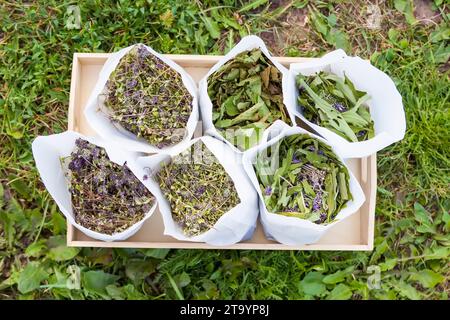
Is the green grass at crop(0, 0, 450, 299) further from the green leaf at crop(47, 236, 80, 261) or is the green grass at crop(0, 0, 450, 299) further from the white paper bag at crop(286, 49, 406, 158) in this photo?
the white paper bag at crop(286, 49, 406, 158)

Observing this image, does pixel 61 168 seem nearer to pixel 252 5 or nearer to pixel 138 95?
pixel 138 95

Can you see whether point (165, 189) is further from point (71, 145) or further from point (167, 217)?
point (71, 145)

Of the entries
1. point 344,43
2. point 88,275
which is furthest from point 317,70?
point 88,275

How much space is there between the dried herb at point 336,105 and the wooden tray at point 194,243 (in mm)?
146

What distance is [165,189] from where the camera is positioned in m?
1.40

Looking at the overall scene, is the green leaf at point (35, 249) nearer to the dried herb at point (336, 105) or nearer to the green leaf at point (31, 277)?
the green leaf at point (31, 277)

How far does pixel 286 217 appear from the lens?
51.1 inches

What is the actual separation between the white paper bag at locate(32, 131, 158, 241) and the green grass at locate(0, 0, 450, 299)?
0.30m

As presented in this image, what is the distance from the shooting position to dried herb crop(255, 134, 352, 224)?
1338 mm

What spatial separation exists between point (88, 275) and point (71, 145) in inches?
18.5

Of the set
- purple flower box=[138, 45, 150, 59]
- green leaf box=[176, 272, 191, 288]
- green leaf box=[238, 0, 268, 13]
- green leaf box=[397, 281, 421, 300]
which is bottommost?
green leaf box=[397, 281, 421, 300]

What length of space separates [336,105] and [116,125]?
572 mm

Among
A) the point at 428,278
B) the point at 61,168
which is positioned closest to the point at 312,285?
the point at 428,278

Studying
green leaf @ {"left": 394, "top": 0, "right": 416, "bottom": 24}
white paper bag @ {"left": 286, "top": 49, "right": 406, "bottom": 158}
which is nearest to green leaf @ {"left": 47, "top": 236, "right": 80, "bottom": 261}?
white paper bag @ {"left": 286, "top": 49, "right": 406, "bottom": 158}
